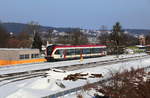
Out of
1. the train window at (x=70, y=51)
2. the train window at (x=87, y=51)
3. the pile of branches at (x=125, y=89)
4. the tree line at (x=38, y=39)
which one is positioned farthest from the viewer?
the tree line at (x=38, y=39)

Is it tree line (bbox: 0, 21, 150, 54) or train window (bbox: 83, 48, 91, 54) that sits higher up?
tree line (bbox: 0, 21, 150, 54)

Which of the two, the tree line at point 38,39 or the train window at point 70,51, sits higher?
the tree line at point 38,39

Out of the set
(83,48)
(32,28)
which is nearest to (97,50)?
(83,48)

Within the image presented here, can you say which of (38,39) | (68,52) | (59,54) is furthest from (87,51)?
(38,39)

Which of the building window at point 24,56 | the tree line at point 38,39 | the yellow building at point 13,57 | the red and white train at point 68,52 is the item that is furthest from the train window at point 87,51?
the tree line at point 38,39

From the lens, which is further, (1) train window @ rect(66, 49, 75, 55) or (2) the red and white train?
(1) train window @ rect(66, 49, 75, 55)

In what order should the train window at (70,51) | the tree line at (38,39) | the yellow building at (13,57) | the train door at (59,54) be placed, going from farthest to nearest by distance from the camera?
the tree line at (38,39) → the yellow building at (13,57) → the train window at (70,51) → the train door at (59,54)

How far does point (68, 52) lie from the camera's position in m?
45.8

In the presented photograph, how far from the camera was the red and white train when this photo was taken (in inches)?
1739

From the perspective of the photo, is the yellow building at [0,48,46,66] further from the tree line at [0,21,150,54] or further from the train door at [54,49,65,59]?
the tree line at [0,21,150,54]

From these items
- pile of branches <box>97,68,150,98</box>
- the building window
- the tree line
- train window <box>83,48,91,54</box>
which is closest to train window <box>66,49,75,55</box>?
train window <box>83,48,91,54</box>

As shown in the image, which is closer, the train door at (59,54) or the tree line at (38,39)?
the train door at (59,54)

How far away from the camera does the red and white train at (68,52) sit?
44.2 metres

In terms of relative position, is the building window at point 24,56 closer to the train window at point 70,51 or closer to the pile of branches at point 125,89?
the train window at point 70,51
